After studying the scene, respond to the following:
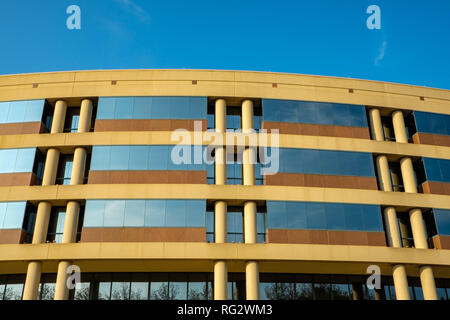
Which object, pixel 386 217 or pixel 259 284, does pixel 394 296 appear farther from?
pixel 259 284

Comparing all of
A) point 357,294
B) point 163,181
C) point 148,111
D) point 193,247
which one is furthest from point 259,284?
point 148,111

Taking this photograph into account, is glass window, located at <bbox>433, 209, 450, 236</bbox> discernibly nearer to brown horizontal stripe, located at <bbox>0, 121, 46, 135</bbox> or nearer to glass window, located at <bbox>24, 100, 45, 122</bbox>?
brown horizontal stripe, located at <bbox>0, 121, 46, 135</bbox>

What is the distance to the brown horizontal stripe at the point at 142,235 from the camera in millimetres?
24797

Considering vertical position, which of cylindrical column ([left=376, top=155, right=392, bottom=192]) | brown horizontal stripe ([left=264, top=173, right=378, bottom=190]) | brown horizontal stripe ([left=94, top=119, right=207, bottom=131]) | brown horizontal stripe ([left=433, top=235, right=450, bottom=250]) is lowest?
brown horizontal stripe ([left=433, top=235, right=450, bottom=250])

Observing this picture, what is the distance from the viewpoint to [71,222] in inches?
1008

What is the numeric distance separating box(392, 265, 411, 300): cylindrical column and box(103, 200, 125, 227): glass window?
17.6 metres

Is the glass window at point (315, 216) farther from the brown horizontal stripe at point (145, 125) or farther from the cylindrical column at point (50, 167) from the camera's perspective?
the cylindrical column at point (50, 167)

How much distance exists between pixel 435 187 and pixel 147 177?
1979cm

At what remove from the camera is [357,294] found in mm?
27156

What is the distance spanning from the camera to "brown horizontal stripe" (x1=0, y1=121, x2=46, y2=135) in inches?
1096

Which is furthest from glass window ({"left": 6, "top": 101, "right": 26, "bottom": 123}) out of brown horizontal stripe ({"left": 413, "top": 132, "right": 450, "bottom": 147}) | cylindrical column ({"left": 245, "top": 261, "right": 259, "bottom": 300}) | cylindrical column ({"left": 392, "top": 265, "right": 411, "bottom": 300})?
brown horizontal stripe ({"left": 413, "top": 132, "right": 450, "bottom": 147})

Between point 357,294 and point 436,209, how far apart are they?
25.8 ft

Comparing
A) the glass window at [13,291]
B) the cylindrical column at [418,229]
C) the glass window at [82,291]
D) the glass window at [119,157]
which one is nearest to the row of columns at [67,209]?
the glass window at [82,291]

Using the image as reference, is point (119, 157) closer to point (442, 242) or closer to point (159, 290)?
point (159, 290)
